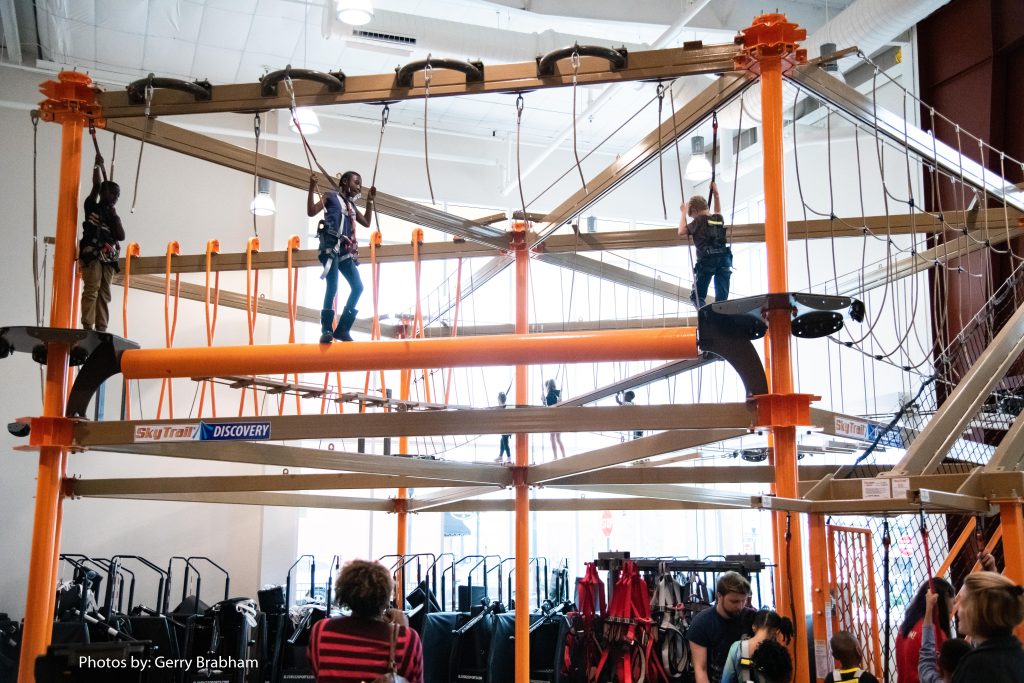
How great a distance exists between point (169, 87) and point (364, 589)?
424cm

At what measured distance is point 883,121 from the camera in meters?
6.33

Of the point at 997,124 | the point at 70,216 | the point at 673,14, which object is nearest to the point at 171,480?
the point at 70,216

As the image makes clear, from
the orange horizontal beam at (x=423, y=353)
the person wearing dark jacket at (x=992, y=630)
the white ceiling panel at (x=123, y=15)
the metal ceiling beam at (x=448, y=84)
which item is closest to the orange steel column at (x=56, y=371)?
the metal ceiling beam at (x=448, y=84)

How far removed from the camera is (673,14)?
516 inches

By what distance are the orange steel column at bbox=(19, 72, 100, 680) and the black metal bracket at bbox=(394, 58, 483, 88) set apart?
2198 mm

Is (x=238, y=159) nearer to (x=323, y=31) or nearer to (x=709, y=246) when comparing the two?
(x=709, y=246)

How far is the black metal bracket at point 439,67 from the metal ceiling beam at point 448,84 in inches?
1.3

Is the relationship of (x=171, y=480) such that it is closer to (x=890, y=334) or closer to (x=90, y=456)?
(x=90, y=456)

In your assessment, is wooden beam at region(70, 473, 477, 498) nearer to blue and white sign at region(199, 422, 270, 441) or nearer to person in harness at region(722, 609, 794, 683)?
blue and white sign at region(199, 422, 270, 441)

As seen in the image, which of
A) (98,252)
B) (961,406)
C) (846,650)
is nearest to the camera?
(846,650)

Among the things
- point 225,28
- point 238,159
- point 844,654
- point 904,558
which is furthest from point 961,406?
point 225,28

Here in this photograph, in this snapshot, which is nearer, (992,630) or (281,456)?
(992,630)

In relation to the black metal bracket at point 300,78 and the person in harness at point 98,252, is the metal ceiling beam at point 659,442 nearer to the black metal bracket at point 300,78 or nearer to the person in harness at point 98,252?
the black metal bracket at point 300,78

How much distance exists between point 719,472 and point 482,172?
1027 centimetres
